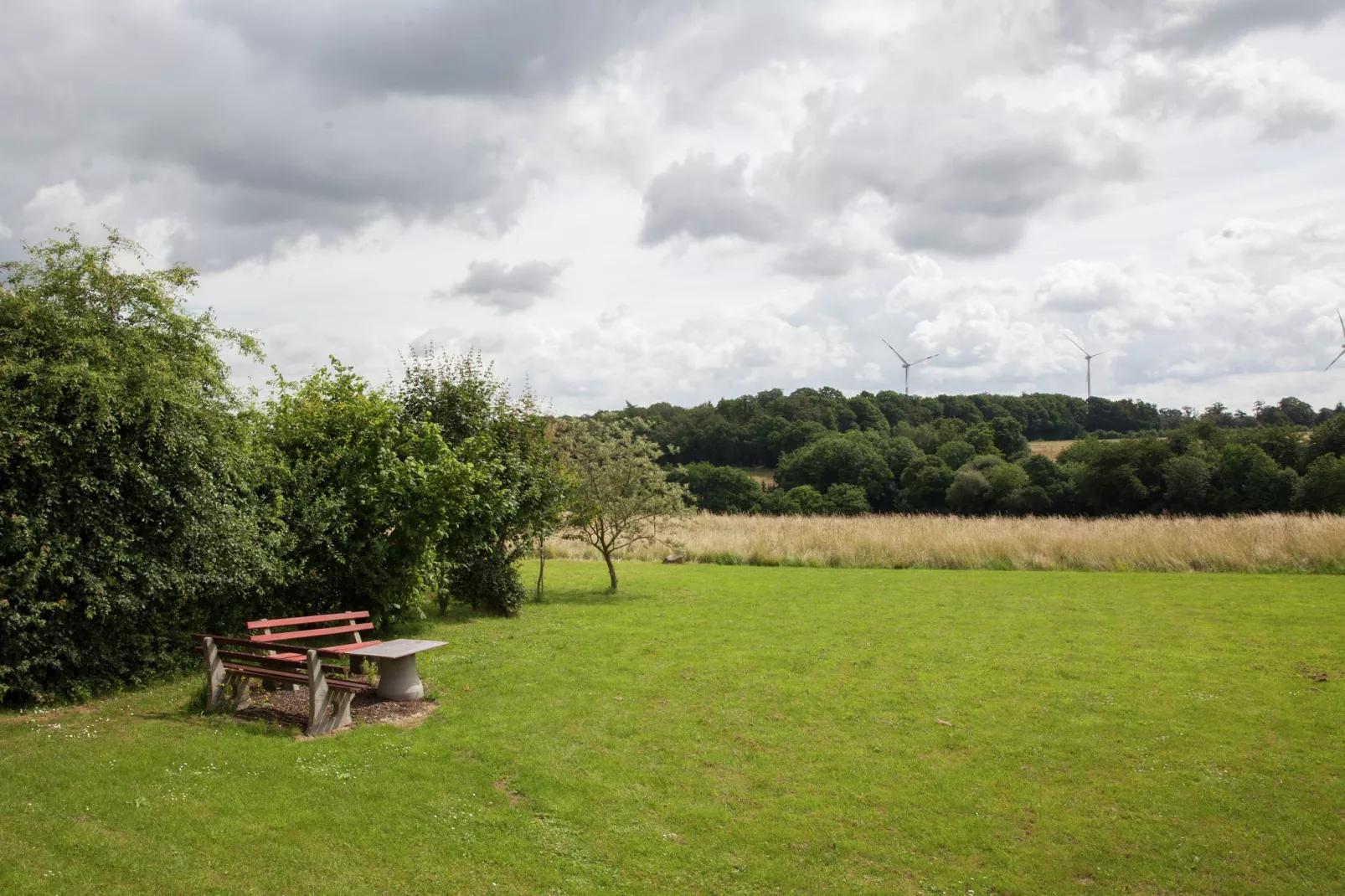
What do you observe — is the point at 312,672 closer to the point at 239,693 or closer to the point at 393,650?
the point at 393,650

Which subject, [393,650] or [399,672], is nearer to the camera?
[393,650]

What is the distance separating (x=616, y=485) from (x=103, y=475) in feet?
37.4

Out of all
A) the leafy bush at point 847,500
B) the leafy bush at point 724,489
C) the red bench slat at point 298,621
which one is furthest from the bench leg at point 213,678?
the leafy bush at point 724,489

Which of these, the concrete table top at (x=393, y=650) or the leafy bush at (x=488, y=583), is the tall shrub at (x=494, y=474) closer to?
the leafy bush at (x=488, y=583)

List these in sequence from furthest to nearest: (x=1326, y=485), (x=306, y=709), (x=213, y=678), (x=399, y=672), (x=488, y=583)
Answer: (x=1326, y=485) < (x=488, y=583) < (x=399, y=672) < (x=306, y=709) < (x=213, y=678)

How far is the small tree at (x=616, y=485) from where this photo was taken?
19.0 meters

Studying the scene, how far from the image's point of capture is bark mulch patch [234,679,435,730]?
863 cm

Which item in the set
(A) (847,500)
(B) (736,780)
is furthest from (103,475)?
(A) (847,500)

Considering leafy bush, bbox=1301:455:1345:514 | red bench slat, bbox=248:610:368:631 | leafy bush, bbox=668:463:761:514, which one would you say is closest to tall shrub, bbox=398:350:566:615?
red bench slat, bbox=248:610:368:631

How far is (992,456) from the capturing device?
6650 centimetres

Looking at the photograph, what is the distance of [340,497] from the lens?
40.8 feet

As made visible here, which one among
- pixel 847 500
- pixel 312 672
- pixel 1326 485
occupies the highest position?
pixel 1326 485

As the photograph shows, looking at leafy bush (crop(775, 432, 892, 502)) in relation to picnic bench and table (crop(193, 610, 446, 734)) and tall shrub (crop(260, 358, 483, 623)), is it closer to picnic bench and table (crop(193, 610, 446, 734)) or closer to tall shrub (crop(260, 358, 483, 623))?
tall shrub (crop(260, 358, 483, 623))

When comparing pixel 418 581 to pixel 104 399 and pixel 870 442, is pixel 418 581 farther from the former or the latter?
pixel 870 442
